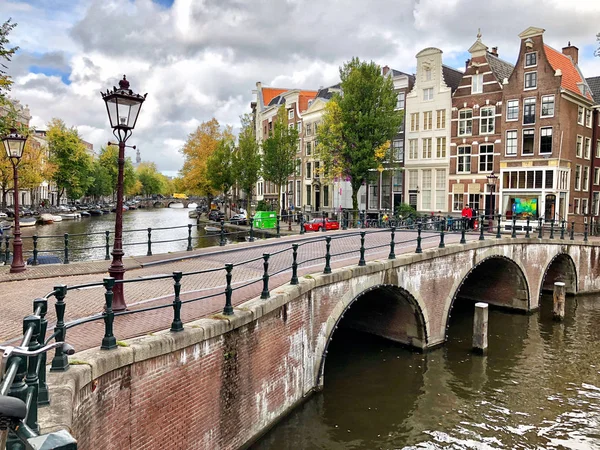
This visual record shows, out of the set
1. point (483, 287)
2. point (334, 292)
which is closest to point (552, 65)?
point (483, 287)

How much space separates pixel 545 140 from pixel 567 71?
6107 mm

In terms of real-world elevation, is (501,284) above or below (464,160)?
below

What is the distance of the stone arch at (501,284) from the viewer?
1908cm

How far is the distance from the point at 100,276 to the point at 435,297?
944 centimetres

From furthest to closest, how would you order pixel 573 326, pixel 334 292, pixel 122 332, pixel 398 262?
1. pixel 573 326
2. pixel 398 262
3. pixel 334 292
4. pixel 122 332

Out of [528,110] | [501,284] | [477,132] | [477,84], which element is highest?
[477,84]

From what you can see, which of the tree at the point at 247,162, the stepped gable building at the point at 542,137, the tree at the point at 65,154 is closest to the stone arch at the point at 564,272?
the stepped gable building at the point at 542,137

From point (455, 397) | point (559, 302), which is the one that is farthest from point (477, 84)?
point (455, 397)

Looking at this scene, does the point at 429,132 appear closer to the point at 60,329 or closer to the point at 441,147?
the point at 441,147

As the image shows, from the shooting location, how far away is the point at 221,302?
848cm

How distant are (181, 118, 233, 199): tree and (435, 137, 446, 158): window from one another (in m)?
25.4

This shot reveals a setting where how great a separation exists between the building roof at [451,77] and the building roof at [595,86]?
31.1 ft

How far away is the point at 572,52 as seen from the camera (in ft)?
116

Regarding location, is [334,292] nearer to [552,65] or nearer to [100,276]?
[100,276]
